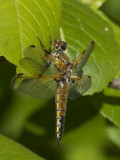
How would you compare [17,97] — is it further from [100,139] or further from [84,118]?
[100,139]

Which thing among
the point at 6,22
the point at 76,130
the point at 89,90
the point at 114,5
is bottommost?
the point at 76,130

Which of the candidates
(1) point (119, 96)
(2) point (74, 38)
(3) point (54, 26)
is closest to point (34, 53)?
(3) point (54, 26)

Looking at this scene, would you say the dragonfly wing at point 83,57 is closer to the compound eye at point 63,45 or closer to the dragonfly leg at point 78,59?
the dragonfly leg at point 78,59

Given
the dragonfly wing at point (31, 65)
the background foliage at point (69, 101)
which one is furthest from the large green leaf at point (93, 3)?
the dragonfly wing at point (31, 65)

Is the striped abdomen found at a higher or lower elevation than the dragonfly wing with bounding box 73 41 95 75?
lower

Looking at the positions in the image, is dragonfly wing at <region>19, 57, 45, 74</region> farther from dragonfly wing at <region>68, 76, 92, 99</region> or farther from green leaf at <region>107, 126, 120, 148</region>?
green leaf at <region>107, 126, 120, 148</region>

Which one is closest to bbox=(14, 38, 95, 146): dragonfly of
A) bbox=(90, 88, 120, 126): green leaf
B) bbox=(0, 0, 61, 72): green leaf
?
bbox=(0, 0, 61, 72): green leaf

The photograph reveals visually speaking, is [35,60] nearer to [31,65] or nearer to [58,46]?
[31,65]
